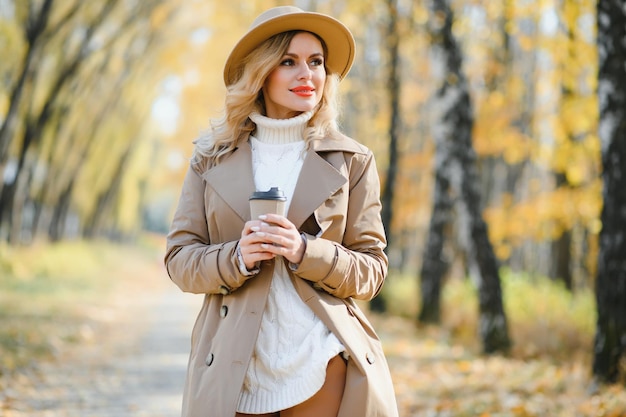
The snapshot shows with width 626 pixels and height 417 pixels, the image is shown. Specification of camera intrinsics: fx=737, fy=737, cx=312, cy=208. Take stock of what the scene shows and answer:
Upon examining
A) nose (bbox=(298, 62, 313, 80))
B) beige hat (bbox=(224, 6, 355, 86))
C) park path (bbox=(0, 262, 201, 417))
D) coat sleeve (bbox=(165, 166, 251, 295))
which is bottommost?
park path (bbox=(0, 262, 201, 417))

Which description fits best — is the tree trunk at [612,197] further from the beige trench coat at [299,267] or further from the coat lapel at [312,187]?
the coat lapel at [312,187]

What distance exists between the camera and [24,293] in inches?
598

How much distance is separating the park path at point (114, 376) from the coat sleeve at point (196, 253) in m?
4.45

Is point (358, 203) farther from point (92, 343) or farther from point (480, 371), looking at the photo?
point (92, 343)

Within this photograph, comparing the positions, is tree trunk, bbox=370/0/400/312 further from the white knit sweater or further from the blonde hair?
the white knit sweater

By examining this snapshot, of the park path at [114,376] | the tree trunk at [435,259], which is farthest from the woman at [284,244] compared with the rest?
the tree trunk at [435,259]

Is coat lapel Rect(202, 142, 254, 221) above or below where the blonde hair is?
below

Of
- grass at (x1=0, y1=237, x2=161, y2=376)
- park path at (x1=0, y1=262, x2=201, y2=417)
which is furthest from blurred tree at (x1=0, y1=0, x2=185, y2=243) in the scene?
park path at (x1=0, y1=262, x2=201, y2=417)

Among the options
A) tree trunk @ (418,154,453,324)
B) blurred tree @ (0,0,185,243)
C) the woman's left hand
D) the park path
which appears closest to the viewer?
the woman's left hand

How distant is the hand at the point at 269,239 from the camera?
2.39 meters

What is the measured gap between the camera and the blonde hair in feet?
9.07

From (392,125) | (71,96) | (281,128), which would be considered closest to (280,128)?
(281,128)

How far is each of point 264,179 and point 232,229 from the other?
236 millimetres

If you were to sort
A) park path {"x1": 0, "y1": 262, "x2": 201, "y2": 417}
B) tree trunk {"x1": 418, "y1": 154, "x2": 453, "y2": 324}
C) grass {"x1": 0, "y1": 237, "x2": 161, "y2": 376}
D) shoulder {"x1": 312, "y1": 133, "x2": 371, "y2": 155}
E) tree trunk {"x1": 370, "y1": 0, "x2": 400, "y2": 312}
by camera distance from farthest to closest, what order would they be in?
tree trunk {"x1": 370, "y1": 0, "x2": 400, "y2": 312}
tree trunk {"x1": 418, "y1": 154, "x2": 453, "y2": 324}
grass {"x1": 0, "y1": 237, "x2": 161, "y2": 376}
park path {"x1": 0, "y1": 262, "x2": 201, "y2": 417}
shoulder {"x1": 312, "y1": 133, "x2": 371, "y2": 155}
